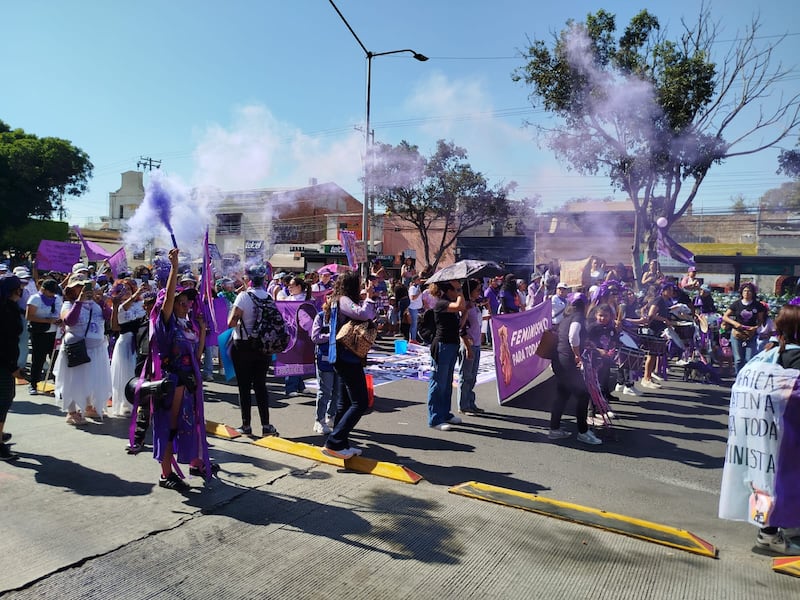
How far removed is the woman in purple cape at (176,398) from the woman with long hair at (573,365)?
372cm

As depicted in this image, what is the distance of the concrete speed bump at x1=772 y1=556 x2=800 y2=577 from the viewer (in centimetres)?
350

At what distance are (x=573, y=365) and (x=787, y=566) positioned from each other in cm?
295

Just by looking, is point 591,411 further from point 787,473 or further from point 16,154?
point 16,154

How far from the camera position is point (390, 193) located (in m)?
32.6

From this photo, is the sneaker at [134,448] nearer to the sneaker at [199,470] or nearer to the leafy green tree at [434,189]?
the sneaker at [199,470]

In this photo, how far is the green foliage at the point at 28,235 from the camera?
3372cm

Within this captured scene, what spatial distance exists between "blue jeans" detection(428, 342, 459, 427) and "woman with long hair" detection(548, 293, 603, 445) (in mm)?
1175

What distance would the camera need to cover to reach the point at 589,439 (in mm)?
6297

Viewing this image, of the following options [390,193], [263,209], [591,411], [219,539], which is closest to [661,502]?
Answer: [591,411]

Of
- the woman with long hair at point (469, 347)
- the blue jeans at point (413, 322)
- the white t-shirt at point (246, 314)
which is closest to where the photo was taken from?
the white t-shirt at point (246, 314)

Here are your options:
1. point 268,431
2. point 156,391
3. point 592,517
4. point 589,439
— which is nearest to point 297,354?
point 268,431

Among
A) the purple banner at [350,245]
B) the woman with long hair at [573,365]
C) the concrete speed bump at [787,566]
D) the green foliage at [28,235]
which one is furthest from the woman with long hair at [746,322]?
the green foliage at [28,235]

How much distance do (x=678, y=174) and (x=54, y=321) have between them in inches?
642

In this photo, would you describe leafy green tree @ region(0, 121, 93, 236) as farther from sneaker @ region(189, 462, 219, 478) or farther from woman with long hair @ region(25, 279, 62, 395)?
sneaker @ region(189, 462, 219, 478)
